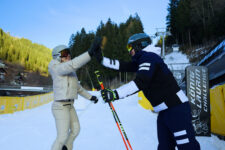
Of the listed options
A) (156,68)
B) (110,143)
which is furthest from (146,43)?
(110,143)

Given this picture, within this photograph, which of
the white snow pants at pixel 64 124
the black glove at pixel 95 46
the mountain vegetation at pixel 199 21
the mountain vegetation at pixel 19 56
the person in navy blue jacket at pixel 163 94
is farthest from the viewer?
the mountain vegetation at pixel 19 56

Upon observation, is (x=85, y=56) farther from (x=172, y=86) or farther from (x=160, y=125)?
(x=160, y=125)

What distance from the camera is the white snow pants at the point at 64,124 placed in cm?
254

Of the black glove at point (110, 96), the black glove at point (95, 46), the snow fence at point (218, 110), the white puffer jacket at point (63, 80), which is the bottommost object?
the snow fence at point (218, 110)

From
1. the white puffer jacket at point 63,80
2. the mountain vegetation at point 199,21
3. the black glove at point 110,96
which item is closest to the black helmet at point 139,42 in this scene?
the black glove at point 110,96

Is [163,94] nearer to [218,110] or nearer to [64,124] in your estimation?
[64,124]

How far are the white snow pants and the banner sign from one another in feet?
11.7

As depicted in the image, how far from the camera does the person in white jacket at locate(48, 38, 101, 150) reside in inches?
95.5

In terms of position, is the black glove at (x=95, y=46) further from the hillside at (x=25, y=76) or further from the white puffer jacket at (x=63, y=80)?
the hillside at (x=25, y=76)

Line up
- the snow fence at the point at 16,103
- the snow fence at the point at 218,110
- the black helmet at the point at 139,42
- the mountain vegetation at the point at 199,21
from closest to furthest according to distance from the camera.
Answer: the black helmet at the point at 139,42
the snow fence at the point at 218,110
the snow fence at the point at 16,103
the mountain vegetation at the point at 199,21

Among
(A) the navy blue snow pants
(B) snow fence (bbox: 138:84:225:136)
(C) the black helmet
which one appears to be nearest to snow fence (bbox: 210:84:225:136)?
(B) snow fence (bbox: 138:84:225:136)

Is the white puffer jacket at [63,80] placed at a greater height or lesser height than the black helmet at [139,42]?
lesser

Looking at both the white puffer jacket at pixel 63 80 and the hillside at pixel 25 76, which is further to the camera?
the hillside at pixel 25 76

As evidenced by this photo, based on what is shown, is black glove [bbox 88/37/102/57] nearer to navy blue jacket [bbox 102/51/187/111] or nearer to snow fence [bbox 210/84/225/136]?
navy blue jacket [bbox 102/51/187/111]
